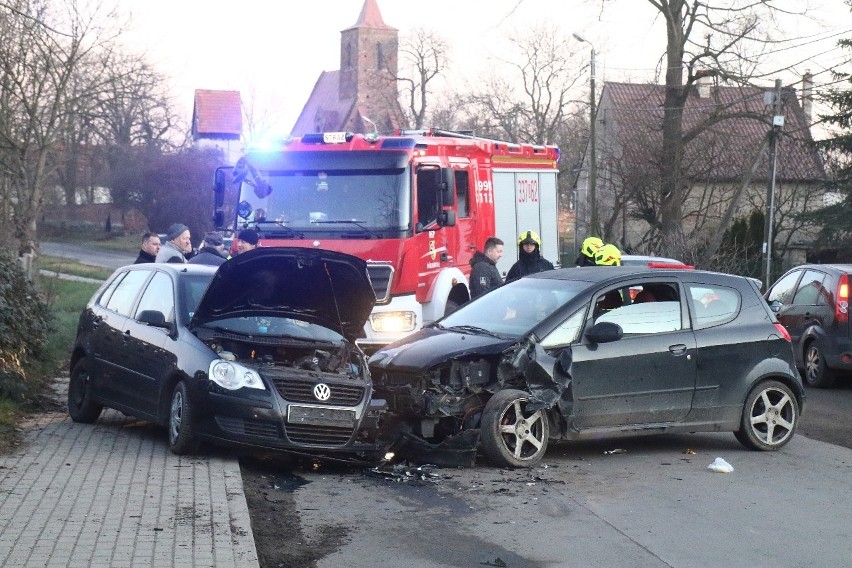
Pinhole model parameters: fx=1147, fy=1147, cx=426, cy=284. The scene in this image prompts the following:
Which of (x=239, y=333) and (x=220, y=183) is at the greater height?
(x=220, y=183)

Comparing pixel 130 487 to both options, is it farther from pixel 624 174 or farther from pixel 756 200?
pixel 756 200

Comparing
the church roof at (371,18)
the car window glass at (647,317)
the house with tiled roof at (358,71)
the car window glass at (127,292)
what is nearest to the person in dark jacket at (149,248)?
the car window glass at (127,292)

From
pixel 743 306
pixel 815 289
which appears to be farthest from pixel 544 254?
pixel 743 306

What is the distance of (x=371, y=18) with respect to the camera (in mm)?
110562

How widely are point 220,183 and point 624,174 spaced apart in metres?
24.2

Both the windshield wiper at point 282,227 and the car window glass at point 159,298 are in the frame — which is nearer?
the car window glass at point 159,298

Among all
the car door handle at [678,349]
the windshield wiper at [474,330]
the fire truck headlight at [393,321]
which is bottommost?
the fire truck headlight at [393,321]

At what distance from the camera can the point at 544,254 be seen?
59.3ft

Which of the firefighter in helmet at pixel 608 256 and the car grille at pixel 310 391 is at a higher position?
the firefighter in helmet at pixel 608 256

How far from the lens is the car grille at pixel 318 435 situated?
8.53 meters

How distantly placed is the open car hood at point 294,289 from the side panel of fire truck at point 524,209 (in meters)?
6.55

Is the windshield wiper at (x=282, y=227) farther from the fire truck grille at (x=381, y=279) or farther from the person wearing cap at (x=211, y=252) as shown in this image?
the fire truck grille at (x=381, y=279)

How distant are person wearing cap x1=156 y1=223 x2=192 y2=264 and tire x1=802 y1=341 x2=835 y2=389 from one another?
8.19m

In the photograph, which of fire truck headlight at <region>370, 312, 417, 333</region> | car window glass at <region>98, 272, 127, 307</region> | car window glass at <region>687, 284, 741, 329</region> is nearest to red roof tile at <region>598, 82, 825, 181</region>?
fire truck headlight at <region>370, 312, 417, 333</region>
